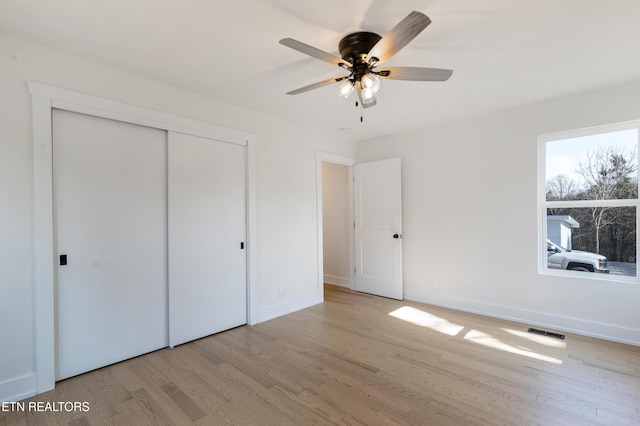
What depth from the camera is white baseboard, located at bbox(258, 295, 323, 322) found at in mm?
3703

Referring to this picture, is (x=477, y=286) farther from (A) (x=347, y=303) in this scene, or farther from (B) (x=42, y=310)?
(B) (x=42, y=310)

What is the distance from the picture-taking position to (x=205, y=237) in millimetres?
3223

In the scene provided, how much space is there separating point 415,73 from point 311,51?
0.72 m

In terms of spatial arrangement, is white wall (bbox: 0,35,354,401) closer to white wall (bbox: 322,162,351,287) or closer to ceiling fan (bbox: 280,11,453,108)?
white wall (bbox: 322,162,351,287)

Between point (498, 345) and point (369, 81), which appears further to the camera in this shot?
point (498, 345)

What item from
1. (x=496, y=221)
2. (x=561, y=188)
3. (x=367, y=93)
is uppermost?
(x=367, y=93)

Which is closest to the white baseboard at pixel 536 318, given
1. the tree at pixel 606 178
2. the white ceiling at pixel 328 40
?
the tree at pixel 606 178

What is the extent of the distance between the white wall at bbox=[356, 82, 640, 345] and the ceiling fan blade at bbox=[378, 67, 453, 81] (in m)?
2.21

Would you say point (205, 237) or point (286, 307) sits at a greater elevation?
point (205, 237)

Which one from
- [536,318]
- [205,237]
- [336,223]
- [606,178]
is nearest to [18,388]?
[205,237]

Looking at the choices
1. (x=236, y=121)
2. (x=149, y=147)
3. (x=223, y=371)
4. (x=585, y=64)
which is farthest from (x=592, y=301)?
(x=149, y=147)

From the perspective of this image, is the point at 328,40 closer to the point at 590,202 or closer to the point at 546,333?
the point at 590,202

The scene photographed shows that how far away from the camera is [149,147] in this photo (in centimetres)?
286

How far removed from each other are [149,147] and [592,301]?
4774mm
